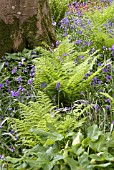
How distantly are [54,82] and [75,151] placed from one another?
131 centimetres

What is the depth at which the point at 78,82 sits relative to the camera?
14.3ft

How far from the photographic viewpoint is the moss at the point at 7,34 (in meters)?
5.15

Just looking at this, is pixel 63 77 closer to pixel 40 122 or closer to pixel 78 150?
pixel 40 122

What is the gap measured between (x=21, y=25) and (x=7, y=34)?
0.70 ft

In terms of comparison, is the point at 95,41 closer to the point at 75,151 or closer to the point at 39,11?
the point at 39,11

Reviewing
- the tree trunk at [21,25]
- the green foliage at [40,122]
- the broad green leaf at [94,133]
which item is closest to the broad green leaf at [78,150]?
the broad green leaf at [94,133]

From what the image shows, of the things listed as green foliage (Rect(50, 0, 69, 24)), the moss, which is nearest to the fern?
the moss

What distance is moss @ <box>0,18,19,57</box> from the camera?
5148mm

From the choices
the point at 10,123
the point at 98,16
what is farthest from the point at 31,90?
the point at 98,16

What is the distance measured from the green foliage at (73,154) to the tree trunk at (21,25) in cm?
220

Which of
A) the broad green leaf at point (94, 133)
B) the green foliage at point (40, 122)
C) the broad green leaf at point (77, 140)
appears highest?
the green foliage at point (40, 122)

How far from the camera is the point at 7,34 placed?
518 centimetres

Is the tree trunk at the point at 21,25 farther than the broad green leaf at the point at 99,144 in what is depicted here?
Yes

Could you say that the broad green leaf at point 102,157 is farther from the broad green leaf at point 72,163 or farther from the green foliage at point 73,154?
the broad green leaf at point 72,163
